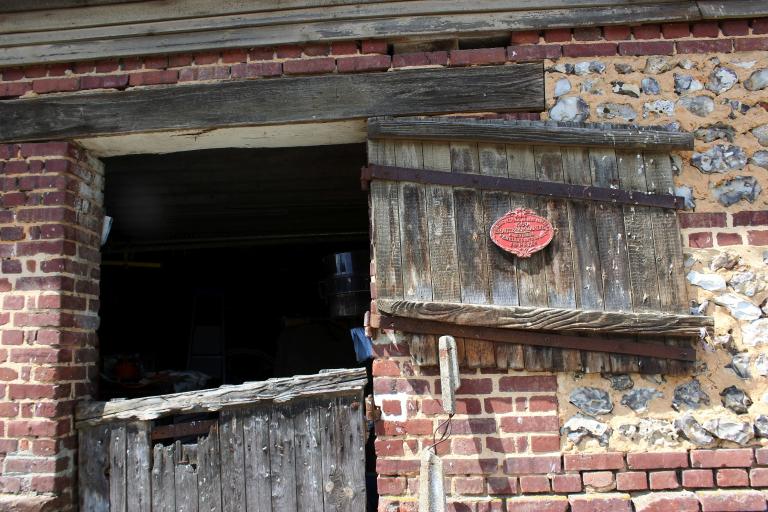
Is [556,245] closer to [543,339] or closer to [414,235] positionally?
[543,339]

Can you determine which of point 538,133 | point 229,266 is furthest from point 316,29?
point 229,266

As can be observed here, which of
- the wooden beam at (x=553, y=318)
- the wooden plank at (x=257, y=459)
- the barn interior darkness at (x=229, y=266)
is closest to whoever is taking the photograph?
the wooden beam at (x=553, y=318)

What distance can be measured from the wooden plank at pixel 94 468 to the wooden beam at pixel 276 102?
5.30ft

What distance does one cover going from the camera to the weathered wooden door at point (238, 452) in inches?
127

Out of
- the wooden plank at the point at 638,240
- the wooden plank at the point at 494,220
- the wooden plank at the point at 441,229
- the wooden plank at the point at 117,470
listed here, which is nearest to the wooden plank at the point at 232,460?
the wooden plank at the point at 117,470

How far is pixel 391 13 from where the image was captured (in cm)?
329

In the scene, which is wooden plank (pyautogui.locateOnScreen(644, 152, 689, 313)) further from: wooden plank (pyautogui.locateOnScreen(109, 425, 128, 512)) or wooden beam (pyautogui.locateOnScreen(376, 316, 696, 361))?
wooden plank (pyautogui.locateOnScreen(109, 425, 128, 512))

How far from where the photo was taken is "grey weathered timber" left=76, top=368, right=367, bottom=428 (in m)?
3.26

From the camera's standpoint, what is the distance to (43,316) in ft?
10.5

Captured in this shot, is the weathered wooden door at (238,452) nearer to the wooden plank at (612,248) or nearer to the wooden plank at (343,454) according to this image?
the wooden plank at (343,454)

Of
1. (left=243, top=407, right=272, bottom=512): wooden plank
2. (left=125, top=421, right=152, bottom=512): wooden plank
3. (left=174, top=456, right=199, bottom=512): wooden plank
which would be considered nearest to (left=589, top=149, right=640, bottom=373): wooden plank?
(left=243, top=407, right=272, bottom=512): wooden plank

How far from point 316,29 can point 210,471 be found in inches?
94.9

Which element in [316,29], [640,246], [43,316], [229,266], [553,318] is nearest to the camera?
[553,318]

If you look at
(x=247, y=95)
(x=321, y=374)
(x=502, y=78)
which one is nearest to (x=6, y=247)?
(x=247, y=95)
